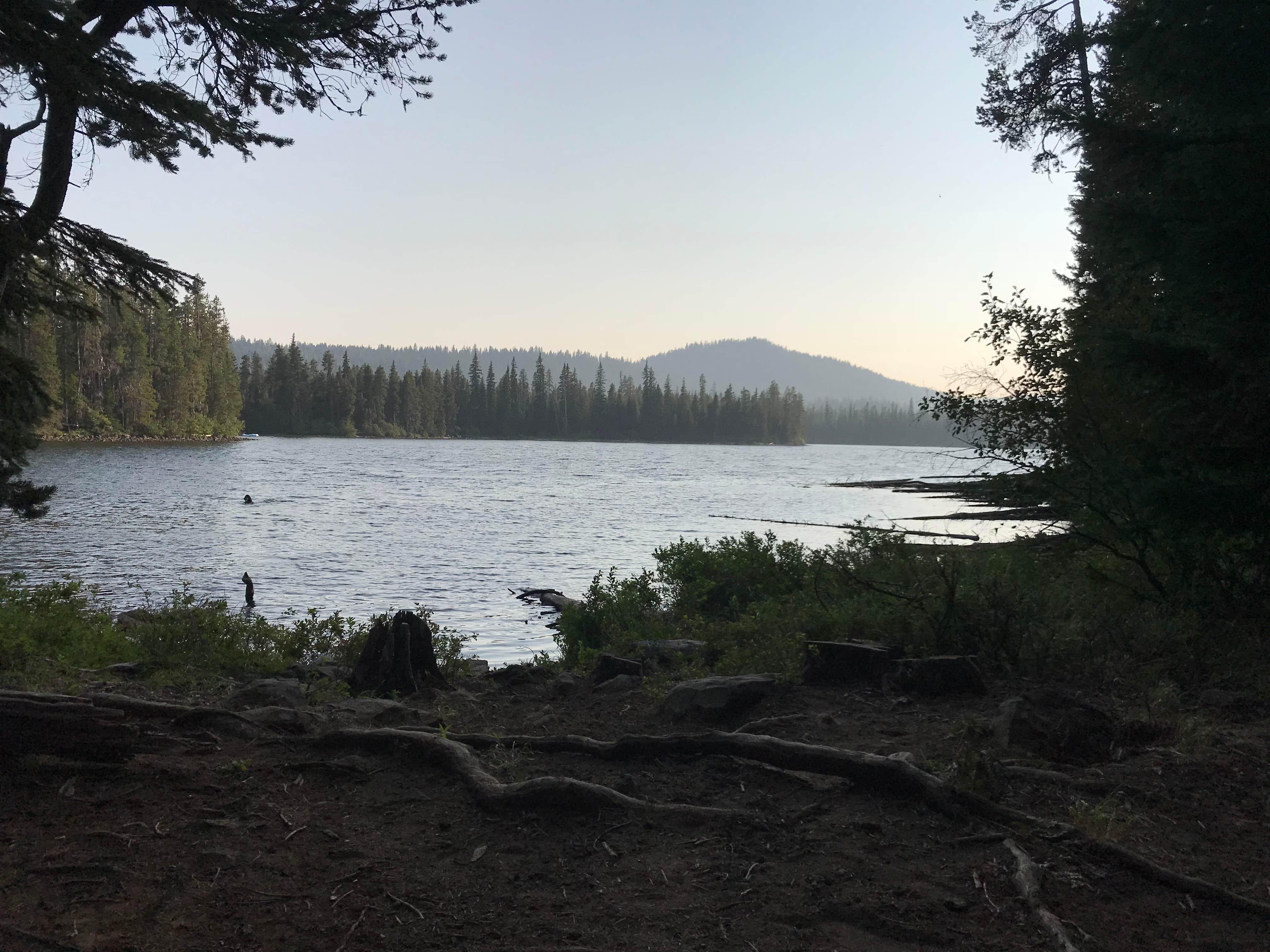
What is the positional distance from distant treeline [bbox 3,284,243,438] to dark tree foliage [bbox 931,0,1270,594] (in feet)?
273

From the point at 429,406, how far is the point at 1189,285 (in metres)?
179

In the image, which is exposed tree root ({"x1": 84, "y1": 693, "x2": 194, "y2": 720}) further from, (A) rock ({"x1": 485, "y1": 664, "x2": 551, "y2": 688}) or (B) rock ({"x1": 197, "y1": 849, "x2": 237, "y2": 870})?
(A) rock ({"x1": 485, "y1": 664, "x2": 551, "y2": 688})

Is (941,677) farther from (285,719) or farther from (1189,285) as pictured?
(285,719)

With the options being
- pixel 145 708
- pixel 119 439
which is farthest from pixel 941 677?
pixel 119 439

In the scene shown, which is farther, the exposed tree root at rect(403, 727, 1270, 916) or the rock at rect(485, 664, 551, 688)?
the rock at rect(485, 664, 551, 688)

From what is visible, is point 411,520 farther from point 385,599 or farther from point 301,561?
point 385,599

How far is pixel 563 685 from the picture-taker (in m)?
9.51

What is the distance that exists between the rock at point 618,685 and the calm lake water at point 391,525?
533 cm

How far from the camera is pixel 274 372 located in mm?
163000

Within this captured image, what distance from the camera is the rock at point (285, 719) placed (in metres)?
6.60

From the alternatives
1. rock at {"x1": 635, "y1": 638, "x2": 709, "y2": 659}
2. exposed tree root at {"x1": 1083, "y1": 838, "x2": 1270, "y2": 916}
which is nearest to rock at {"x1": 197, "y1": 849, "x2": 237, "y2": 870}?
exposed tree root at {"x1": 1083, "y1": 838, "x2": 1270, "y2": 916}

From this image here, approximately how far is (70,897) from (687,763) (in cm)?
371

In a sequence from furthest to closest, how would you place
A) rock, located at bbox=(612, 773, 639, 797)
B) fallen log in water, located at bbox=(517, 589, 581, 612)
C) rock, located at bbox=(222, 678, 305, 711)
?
fallen log in water, located at bbox=(517, 589, 581, 612) → rock, located at bbox=(222, 678, 305, 711) → rock, located at bbox=(612, 773, 639, 797)

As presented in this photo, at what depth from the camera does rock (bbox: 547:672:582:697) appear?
929 cm
